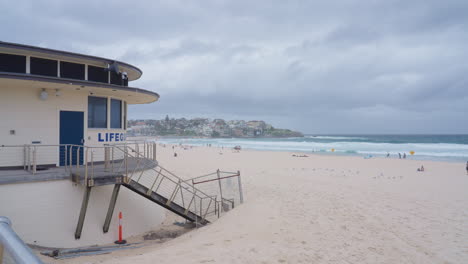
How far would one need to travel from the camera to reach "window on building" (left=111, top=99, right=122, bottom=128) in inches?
474

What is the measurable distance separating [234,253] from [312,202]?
6.54 meters

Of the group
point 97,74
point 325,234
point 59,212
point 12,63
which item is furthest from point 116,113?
point 325,234

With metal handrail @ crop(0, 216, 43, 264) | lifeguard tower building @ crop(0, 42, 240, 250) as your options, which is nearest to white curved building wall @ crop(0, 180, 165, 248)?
lifeguard tower building @ crop(0, 42, 240, 250)

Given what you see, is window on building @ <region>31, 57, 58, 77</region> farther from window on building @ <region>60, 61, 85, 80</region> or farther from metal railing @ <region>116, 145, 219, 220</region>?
metal railing @ <region>116, 145, 219, 220</region>

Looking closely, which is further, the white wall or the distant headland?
the distant headland

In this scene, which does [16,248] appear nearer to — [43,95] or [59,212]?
[59,212]

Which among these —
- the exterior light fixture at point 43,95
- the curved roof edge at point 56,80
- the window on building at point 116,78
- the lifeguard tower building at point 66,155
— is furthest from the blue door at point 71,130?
the window on building at point 116,78

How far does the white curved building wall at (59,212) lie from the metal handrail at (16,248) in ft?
24.0

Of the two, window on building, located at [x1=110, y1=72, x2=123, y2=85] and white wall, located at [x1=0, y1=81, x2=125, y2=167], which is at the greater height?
window on building, located at [x1=110, y1=72, x2=123, y2=85]

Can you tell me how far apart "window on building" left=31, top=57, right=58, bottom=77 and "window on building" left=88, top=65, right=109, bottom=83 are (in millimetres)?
1142

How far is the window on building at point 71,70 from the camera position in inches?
432

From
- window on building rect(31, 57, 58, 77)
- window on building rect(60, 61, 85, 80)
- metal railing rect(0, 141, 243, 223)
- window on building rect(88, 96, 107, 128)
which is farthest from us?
window on building rect(88, 96, 107, 128)

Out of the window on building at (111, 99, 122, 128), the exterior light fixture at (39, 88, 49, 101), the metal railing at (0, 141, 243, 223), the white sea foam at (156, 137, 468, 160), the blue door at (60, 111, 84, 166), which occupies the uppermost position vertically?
the exterior light fixture at (39, 88, 49, 101)

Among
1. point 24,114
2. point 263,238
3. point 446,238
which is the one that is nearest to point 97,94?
point 24,114
